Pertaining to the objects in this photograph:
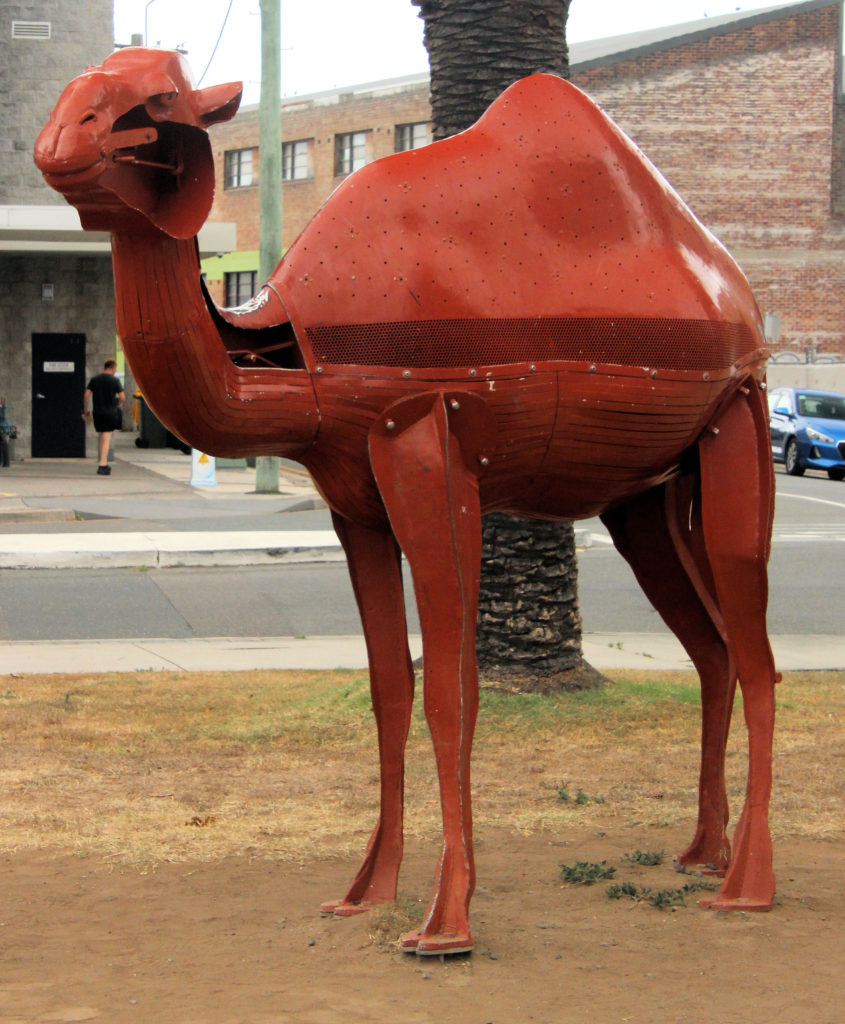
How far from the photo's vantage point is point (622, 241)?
4301 millimetres

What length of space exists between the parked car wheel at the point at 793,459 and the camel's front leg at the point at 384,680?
25041 millimetres

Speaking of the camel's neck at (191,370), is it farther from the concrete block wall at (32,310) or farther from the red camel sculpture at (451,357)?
the concrete block wall at (32,310)

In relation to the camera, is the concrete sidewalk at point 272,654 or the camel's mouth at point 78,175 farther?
the concrete sidewalk at point 272,654

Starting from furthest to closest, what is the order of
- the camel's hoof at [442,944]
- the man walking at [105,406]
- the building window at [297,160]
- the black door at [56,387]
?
1. the building window at [297,160]
2. the black door at [56,387]
3. the man walking at [105,406]
4. the camel's hoof at [442,944]

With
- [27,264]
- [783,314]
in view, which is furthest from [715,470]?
[783,314]

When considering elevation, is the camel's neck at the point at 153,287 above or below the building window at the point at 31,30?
below

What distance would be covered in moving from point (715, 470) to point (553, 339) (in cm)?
81

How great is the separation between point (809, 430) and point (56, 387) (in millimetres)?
15043

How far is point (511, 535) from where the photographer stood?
7.40 meters

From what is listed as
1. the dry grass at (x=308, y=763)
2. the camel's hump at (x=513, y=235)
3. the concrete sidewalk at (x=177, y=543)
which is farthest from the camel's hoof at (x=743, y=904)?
the concrete sidewalk at (x=177, y=543)

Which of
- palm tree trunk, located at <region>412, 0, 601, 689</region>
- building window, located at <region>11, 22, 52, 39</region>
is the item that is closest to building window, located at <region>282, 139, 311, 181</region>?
building window, located at <region>11, 22, 52, 39</region>

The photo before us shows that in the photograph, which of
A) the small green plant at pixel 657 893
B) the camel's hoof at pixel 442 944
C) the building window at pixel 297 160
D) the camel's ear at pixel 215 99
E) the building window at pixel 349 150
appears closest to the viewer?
the camel's ear at pixel 215 99

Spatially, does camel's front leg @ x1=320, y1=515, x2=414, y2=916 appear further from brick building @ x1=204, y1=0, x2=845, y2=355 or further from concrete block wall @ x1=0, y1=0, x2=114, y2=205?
brick building @ x1=204, y1=0, x2=845, y2=355

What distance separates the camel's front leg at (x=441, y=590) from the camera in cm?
385
